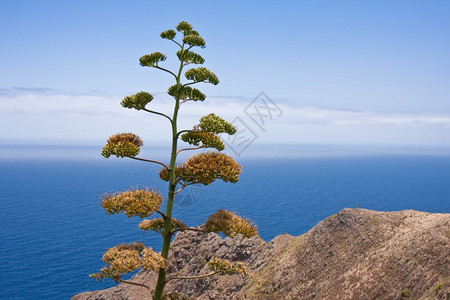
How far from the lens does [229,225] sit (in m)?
15.8

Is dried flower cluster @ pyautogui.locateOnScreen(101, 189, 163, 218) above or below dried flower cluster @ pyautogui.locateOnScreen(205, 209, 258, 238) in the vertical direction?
above

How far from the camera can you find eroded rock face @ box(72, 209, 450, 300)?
113ft

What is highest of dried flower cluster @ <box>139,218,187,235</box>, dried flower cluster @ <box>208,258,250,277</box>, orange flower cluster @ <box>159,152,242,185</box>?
orange flower cluster @ <box>159,152,242,185</box>

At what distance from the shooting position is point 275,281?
4394cm

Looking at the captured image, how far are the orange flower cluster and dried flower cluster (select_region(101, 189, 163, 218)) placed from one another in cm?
142

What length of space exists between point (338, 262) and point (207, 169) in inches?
1314

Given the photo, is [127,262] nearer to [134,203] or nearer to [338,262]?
[134,203]

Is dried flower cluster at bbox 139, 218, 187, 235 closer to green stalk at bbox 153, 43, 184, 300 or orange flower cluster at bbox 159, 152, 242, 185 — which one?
green stalk at bbox 153, 43, 184, 300

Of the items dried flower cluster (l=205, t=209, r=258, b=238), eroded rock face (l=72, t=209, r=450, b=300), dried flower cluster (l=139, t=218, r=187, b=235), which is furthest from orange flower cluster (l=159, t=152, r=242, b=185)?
eroded rock face (l=72, t=209, r=450, b=300)

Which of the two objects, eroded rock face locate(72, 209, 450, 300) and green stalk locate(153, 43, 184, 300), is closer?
green stalk locate(153, 43, 184, 300)

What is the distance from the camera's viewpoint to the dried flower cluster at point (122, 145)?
14.9 m

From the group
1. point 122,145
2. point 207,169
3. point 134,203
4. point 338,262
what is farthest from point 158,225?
point 338,262

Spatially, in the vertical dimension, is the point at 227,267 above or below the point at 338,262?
above

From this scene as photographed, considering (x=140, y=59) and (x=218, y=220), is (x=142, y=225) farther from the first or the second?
(x=140, y=59)
